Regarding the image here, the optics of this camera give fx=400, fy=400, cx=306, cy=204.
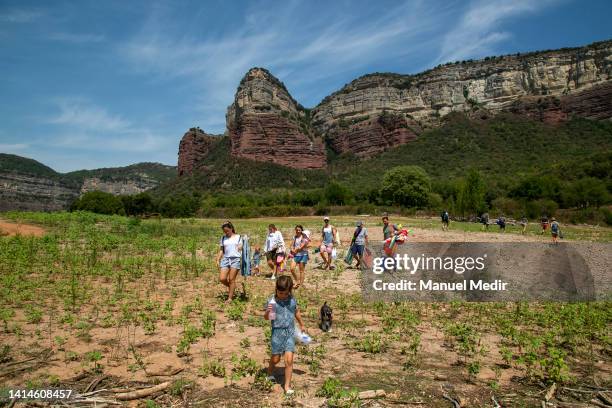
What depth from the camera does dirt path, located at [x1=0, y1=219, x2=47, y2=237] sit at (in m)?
19.0

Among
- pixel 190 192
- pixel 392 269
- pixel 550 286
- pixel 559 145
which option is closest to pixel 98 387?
pixel 392 269

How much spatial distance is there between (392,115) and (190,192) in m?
70.3

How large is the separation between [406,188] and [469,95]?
85.3 metres

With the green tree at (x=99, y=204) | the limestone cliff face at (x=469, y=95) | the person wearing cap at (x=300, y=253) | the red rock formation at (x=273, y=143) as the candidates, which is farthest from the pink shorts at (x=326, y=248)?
the red rock formation at (x=273, y=143)

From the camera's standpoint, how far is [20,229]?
66.1ft

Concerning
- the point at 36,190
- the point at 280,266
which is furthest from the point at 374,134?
the point at 280,266

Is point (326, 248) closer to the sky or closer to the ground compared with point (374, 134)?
closer to the ground

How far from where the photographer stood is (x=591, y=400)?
15.9 feet

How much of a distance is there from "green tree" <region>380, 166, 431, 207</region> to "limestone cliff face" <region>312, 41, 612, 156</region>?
53486 millimetres

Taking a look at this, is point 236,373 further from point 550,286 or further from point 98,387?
point 550,286

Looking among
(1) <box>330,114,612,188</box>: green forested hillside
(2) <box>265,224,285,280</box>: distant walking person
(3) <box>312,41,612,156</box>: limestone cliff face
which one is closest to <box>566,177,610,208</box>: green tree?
(1) <box>330,114,612,188</box>: green forested hillside

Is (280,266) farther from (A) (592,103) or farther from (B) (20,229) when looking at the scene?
(A) (592,103)

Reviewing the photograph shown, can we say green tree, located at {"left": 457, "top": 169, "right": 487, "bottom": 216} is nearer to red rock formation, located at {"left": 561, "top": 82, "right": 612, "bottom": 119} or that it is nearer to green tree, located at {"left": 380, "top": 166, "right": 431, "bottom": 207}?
green tree, located at {"left": 380, "top": 166, "right": 431, "bottom": 207}

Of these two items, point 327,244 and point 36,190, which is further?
point 36,190
